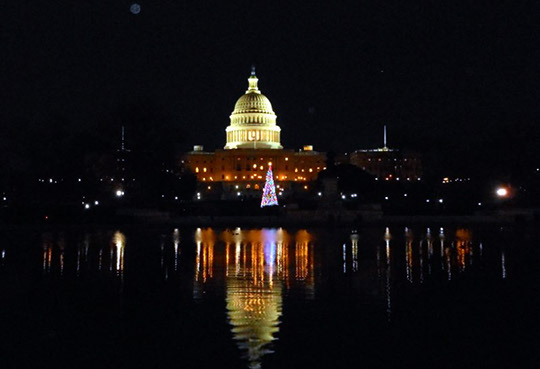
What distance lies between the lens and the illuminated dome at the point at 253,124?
11419cm

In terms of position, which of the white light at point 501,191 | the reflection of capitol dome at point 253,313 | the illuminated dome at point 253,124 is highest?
the illuminated dome at point 253,124

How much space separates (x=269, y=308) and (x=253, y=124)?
4018 inches

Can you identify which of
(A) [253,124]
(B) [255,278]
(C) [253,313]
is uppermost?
(A) [253,124]

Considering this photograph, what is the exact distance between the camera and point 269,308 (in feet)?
40.9

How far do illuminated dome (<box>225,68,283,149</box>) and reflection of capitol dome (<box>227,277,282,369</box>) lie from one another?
321ft

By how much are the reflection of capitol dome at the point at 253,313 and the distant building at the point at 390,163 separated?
7362 centimetres

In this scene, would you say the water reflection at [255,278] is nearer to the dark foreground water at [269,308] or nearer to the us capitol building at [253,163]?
the dark foreground water at [269,308]

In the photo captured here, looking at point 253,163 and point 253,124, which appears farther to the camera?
point 253,124

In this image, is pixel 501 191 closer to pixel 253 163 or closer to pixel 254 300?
pixel 254 300

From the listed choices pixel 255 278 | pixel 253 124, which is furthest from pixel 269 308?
pixel 253 124

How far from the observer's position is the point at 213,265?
737 inches

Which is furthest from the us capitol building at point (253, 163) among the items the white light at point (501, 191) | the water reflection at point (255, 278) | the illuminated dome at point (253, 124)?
the water reflection at point (255, 278)

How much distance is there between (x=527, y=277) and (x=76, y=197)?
118 feet

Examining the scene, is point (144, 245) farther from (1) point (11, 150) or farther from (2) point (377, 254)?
(1) point (11, 150)
